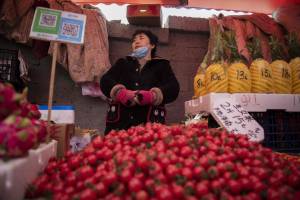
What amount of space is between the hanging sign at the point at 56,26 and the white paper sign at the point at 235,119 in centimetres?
109

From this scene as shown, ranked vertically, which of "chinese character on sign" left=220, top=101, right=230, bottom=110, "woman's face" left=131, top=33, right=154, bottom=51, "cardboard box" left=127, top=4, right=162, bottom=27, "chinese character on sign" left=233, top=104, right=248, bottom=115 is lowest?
"chinese character on sign" left=233, top=104, right=248, bottom=115

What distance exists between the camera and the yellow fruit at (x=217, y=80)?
2199 millimetres

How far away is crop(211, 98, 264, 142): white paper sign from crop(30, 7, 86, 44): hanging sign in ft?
3.59

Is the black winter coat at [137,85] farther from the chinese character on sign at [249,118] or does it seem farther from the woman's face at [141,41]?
the chinese character on sign at [249,118]

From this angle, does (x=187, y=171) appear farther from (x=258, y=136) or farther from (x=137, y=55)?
(x=137, y=55)

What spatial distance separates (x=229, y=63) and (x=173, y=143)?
1.39 m

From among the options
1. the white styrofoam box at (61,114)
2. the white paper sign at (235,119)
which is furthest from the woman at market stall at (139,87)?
the white paper sign at (235,119)

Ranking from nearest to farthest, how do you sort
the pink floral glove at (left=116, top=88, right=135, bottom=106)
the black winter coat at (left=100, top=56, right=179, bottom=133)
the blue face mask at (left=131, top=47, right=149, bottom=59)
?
the pink floral glove at (left=116, top=88, right=135, bottom=106), the black winter coat at (left=100, top=56, right=179, bottom=133), the blue face mask at (left=131, top=47, right=149, bottom=59)

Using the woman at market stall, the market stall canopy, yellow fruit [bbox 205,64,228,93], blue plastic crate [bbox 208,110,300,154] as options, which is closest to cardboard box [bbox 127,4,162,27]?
the market stall canopy

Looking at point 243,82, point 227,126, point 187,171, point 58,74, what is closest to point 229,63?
point 243,82

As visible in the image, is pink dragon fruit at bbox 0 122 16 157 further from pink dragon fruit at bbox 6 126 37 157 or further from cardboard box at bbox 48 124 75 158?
cardboard box at bbox 48 124 75 158

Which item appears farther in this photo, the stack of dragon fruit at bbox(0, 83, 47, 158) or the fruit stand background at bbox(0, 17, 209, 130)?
the fruit stand background at bbox(0, 17, 209, 130)

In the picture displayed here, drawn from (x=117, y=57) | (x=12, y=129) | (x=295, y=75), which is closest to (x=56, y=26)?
(x=12, y=129)

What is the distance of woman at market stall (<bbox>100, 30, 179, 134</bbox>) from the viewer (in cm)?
278
